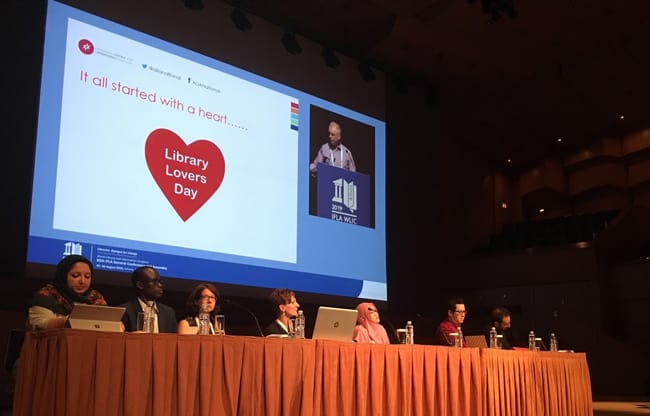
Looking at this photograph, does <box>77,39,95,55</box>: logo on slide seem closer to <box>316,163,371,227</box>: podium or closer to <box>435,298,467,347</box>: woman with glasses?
<box>316,163,371,227</box>: podium

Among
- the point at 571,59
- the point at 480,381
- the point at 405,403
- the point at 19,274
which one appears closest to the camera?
the point at 405,403

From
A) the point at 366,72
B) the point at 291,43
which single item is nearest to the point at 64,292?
the point at 291,43

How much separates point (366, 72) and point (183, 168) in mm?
3016

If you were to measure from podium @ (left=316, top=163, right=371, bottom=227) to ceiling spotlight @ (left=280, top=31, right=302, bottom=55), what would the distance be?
1.22 m

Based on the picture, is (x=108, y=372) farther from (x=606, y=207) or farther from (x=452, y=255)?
(x=606, y=207)

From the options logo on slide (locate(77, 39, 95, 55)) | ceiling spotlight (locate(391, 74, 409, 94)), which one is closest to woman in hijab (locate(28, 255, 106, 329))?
logo on slide (locate(77, 39, 95, 55))

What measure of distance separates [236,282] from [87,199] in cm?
145

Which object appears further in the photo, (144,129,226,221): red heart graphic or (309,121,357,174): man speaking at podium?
(309,121,357,174): man speaking at podium

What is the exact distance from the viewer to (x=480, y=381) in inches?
133

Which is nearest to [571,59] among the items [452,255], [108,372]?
[452,255]

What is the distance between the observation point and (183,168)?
17.4ft

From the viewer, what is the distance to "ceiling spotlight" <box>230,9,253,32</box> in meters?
6.25

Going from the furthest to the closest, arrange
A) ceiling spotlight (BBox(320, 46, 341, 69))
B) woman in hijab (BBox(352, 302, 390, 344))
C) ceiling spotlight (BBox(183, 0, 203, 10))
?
ceiling spotlight (BBox(320, 46, 341, 69)) < ceiling spotlight (BBox(183, 0, 203, 10)) < woman in hijab (BBox(352, 302, 390, 344))

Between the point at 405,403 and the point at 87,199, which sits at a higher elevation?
the point at 87,199
